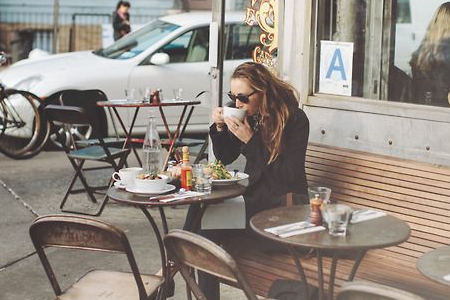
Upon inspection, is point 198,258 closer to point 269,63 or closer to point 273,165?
point 273,165

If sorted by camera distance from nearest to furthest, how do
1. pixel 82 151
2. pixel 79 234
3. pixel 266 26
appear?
pixel 79 234 < pixel 266 26 < pixel 82 151

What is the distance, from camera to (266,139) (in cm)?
515

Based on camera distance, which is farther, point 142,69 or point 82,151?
point 142,69

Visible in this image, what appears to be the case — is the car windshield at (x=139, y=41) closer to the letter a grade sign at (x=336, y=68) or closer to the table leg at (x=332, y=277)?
the letter a grade sign at (x=336, y=68)

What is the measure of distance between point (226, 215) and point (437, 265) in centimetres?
157

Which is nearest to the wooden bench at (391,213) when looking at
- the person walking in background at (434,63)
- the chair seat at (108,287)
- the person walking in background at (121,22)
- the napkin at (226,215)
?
the napkin at (226,215)

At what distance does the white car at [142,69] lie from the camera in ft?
34.8

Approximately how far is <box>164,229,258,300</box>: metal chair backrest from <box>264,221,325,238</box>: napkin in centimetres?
47

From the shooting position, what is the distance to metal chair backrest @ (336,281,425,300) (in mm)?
2912

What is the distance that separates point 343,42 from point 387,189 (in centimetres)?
126

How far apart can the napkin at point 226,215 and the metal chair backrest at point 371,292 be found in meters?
1.86

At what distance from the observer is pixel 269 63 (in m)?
6.58

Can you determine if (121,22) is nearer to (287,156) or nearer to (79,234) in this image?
(287,156)

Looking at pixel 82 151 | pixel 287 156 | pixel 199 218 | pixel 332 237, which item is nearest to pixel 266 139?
pixel 287 156
